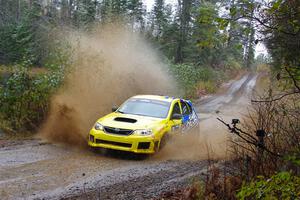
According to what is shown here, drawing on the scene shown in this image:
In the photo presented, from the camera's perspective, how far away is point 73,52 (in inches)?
595

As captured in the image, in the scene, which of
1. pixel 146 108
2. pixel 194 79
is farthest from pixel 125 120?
pixel 194 79

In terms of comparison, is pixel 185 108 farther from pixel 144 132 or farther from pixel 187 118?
pixel 144 132

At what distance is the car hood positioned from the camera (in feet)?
32.8

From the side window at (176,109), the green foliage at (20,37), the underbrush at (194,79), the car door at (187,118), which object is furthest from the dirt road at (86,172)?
the green foliage at (20,37)

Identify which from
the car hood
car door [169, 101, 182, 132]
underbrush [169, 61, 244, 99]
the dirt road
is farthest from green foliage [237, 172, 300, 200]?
underbrush [169, 61, 244, 99]

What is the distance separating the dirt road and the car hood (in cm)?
83

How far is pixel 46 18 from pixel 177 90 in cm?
2895

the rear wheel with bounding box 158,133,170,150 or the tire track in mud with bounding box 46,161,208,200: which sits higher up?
the rear wheel with bounding box 158,133,170,150

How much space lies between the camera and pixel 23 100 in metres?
13.0

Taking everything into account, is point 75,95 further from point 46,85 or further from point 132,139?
point 132,139

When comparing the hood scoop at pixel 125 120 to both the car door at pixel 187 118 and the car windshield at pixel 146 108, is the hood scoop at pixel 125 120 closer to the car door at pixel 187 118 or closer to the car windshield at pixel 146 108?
the car windshield at pixel 146 108

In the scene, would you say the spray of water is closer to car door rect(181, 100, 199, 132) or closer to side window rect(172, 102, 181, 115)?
side window rect(172, 102, 181, 115)

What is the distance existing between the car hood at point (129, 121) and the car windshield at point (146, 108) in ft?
1.14

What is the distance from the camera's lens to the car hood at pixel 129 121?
999 centimetres
